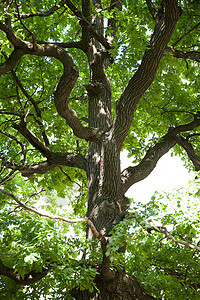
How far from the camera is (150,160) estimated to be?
618 centimetres

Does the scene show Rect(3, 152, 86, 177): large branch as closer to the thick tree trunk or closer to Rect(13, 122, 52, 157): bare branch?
Rect(13, 122, 52, 157): bare branch

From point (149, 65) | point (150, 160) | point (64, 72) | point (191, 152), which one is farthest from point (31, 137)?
point (191, 152)

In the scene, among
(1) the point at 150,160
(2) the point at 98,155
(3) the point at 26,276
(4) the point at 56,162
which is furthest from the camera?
(1) the point at 150,160

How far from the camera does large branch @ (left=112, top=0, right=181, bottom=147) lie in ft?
15.9

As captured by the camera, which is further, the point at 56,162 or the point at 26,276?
the point at 56,162

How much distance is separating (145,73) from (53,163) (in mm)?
2598

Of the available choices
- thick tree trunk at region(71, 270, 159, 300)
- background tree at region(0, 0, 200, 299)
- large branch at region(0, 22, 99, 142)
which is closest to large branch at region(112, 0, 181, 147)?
background tree at region(0, 0, 200, 299)

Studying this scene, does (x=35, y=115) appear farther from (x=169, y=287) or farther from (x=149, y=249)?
(x=169, y=287)

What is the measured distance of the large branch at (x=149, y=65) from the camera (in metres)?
4.84

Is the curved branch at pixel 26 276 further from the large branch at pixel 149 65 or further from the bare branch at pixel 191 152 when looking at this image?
the bare branch at pixel 191 152

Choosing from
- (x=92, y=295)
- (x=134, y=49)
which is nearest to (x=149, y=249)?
(x=92, y=295)

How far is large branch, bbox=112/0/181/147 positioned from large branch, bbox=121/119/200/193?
82 centimetres

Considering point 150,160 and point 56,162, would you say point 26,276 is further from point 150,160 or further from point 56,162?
point 150,160

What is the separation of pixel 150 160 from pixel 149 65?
2.08m
